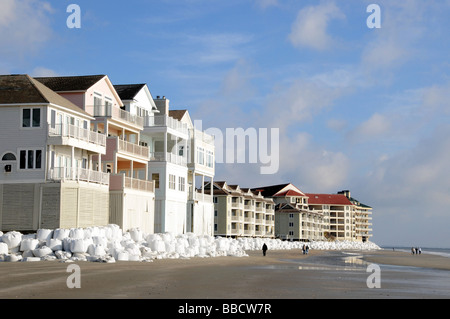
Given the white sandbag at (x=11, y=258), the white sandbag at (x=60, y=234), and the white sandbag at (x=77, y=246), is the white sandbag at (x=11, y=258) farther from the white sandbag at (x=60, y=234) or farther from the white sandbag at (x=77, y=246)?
the white sandbag at (x=60, y=234)

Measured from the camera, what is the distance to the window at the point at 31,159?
120 feet

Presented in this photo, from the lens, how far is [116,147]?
4353 cm

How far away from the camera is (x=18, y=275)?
19.4 m

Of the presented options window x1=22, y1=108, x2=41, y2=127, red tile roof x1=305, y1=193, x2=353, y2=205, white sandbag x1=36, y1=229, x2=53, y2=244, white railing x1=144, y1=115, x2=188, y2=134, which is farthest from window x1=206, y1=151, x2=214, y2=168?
red tile roof x1=305, y1=193, x2=353, y2=205

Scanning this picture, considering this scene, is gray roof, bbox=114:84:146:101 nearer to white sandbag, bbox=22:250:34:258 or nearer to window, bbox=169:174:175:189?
window, bbox=169:174:175:189

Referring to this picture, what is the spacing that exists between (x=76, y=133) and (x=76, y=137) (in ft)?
0.90

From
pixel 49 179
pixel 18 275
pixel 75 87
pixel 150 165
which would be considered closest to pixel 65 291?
pixel 18 275

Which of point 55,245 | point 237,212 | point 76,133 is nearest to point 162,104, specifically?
point 76,133

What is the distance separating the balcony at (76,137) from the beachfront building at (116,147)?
1.24 m

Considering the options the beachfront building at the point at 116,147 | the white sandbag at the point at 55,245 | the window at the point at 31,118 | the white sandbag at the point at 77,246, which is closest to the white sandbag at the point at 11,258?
the white sandbag at the point at 55,245

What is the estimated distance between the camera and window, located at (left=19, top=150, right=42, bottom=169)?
120ft

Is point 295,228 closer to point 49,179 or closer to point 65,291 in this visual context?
point 49,179

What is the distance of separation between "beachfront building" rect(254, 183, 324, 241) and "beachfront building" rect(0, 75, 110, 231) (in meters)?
95.0
